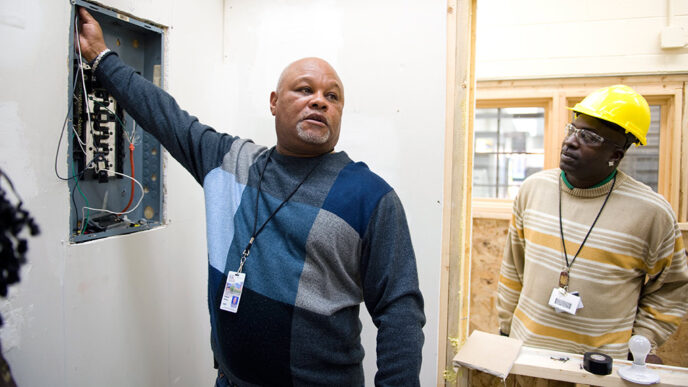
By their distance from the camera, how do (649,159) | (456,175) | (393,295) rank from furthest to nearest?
1. (649,159)
2. (456,175)
3. (393,295)

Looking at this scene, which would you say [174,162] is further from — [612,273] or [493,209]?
[493,209]

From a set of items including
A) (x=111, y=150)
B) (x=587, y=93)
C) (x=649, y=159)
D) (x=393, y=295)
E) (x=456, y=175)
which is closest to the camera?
(x=393, y=295)

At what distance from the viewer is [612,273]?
161 cm

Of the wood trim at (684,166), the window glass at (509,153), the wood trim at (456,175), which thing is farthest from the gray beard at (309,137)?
the wood trim at (684,166)

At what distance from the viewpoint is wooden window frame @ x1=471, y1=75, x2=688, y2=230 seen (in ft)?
10.2

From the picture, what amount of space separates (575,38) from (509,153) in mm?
1157

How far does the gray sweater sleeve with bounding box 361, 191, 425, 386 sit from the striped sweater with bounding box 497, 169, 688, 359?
2.82 ft

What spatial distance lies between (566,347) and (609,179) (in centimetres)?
69

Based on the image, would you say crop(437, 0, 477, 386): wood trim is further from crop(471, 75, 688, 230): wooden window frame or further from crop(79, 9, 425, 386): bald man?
crop(471, 75, 688, 230): wooden window frame

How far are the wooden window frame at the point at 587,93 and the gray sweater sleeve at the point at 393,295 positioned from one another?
8.46ft

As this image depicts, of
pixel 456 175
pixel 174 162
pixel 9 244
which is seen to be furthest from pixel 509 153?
pixel 9 244

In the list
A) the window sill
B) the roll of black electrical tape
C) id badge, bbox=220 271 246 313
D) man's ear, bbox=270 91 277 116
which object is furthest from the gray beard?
the window sill

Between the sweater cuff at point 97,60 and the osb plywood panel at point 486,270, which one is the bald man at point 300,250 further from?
the osb plywood panel at point 486,270

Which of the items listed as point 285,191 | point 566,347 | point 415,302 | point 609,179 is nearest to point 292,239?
point 285,191
